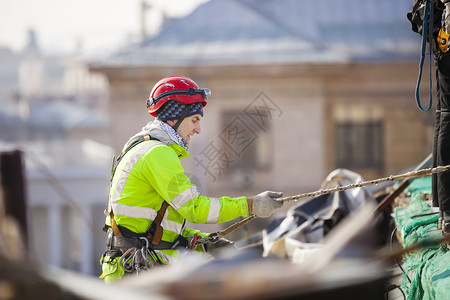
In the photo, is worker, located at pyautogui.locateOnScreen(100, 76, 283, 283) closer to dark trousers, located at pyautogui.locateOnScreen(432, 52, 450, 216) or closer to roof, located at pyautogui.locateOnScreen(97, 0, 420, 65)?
dark trousers, located at pyautogui.locateOnScreen(432, 52, 450, 216)

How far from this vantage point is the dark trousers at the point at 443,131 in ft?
12.9

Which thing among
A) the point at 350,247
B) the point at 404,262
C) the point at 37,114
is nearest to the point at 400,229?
the point at 404,262

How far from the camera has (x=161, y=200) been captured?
387 cm

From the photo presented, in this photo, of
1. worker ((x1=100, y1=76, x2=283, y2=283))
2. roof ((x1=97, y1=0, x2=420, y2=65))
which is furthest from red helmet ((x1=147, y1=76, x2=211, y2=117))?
roof ((x1=97, y1=0, x2=420, y2=65))

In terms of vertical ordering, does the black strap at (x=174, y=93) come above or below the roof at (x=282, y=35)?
below

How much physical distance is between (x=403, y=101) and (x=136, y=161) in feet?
70.8

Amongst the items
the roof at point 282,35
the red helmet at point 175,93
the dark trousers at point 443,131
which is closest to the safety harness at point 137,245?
the red helmet at point 175,93

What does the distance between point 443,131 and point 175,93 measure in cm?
145

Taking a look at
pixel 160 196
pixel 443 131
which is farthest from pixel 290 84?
pixel 160 196

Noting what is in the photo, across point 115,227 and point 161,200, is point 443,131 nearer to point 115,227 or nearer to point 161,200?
point 161,200

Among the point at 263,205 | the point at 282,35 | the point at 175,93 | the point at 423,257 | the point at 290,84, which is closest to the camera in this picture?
the point at 263,205

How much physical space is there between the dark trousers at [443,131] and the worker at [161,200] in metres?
0.87

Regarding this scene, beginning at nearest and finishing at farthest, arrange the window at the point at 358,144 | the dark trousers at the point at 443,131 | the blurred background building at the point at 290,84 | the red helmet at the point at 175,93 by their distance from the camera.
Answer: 1. the dark trousers at the point at 443,131
2. the red helmet at the point at 175,93
3. the blurred background building at the point at 290,84
4. the window at the point at 358,144

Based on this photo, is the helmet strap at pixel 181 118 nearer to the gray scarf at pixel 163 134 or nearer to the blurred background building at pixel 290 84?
the gray scarf at pixel 163 134
